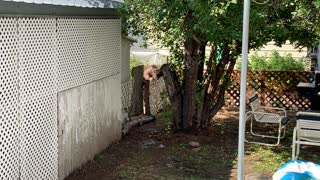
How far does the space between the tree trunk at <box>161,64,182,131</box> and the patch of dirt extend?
0.38 meters

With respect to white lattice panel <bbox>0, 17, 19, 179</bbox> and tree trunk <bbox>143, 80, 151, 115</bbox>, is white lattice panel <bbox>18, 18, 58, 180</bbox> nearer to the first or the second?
white lattice panel <bbox>0, 17, 19, 179</bbox>

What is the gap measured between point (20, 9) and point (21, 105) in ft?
3.40

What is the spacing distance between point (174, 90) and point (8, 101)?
424 centimetres

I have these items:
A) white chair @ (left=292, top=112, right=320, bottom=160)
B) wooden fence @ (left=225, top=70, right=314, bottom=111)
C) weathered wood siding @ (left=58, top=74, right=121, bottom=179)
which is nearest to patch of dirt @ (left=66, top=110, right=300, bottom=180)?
weathered wood siding @ (left=58, top=74, right=121, bottom=179)

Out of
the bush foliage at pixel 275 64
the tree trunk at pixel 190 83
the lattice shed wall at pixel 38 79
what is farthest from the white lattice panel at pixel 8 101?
the bush foliage at pixel 275 64

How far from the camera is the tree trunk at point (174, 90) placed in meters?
8.63

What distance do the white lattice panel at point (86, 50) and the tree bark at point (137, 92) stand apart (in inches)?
64.6

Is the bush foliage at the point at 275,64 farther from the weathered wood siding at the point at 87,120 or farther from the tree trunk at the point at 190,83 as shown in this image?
the weathered wood siding at the point at 87,120

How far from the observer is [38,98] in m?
5.40

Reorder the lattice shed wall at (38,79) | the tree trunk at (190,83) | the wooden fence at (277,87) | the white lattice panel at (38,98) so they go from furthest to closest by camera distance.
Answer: the wooden fence at (277,87)
the tree trunk at (190,83)
the white lattice panel at (38,98)
the lattice shed wall at (38,79)

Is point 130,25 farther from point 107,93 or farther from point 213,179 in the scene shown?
point 213,179

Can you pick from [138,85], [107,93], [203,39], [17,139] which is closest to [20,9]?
[17,139]

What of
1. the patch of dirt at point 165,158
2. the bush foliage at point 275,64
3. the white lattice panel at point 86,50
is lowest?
the patch of dirt at point 165,158

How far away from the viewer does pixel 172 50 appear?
8883 millimetres
